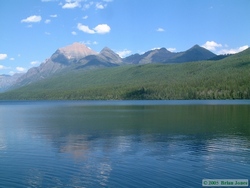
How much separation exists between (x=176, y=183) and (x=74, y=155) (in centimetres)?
1482

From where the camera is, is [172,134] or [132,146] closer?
[132,146]

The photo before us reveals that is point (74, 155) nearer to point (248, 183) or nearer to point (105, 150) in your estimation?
point (105, 150)

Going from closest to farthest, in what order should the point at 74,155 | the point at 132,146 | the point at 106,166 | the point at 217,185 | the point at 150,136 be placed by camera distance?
the point at 217,185 → the point at 106,166 → the point at 74,155 → the point at 132,146 → the point at 150,136

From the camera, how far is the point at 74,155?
3575 centimetres

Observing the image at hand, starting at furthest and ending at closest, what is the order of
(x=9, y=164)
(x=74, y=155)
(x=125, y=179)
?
(x=74, y=155) < (x=9, y=164) < (x=125, y=179)

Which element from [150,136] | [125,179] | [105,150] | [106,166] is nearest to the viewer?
[125,179]

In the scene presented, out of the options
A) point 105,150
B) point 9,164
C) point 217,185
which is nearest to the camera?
point 217,185

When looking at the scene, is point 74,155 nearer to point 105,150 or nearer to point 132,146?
point 105,150

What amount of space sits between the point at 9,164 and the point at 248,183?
22.5 meters

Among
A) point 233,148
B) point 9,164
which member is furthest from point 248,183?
point 9,164

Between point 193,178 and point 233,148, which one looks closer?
point 193,178

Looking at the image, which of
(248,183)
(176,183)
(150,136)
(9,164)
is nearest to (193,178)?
(176,183)

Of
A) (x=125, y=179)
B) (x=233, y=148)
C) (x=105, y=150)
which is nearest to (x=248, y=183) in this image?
(x=125, y=179)

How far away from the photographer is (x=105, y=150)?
3853cm
